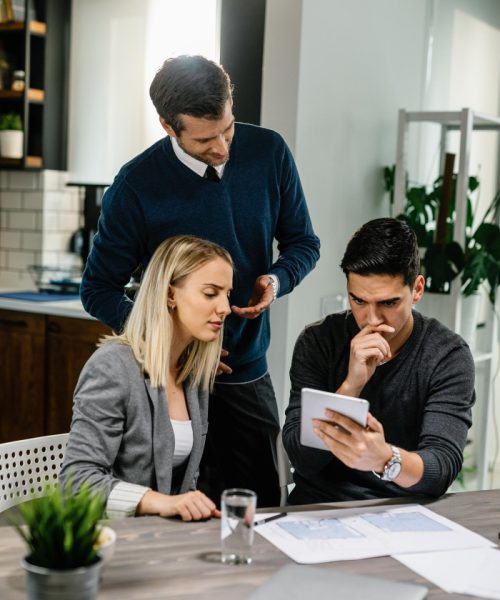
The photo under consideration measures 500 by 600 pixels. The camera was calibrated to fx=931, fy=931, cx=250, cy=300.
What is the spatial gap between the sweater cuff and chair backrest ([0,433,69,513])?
242 mm

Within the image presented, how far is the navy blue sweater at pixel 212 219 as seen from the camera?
2.42 metres

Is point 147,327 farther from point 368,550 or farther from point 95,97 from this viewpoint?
point 95,97

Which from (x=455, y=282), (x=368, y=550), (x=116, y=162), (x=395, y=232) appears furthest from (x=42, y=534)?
(x=116, y=162)

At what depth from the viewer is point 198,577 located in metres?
1.49

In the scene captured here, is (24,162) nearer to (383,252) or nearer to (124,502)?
(383,252)

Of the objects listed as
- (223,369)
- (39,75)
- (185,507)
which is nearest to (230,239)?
(223,369)

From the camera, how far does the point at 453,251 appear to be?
3707 mm

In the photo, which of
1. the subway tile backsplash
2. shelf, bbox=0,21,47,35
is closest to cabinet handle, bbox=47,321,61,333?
the subway tile backsplash

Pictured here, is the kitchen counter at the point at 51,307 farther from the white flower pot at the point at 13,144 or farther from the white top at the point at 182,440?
the white top at the point at 182,440

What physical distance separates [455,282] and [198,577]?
2.49 meters

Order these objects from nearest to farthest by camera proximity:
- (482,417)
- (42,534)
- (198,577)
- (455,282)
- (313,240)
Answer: (42,534) → (198,577) → (313,240) → (455,282) → (482,417)

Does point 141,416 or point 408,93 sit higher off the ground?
point 408,93

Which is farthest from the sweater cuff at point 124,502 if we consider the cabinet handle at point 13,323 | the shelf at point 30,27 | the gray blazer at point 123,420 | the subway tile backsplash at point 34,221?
the shelf at point 30,27

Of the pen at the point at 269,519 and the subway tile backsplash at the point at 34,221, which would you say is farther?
the subway tile backsplash at the point at 34,221
